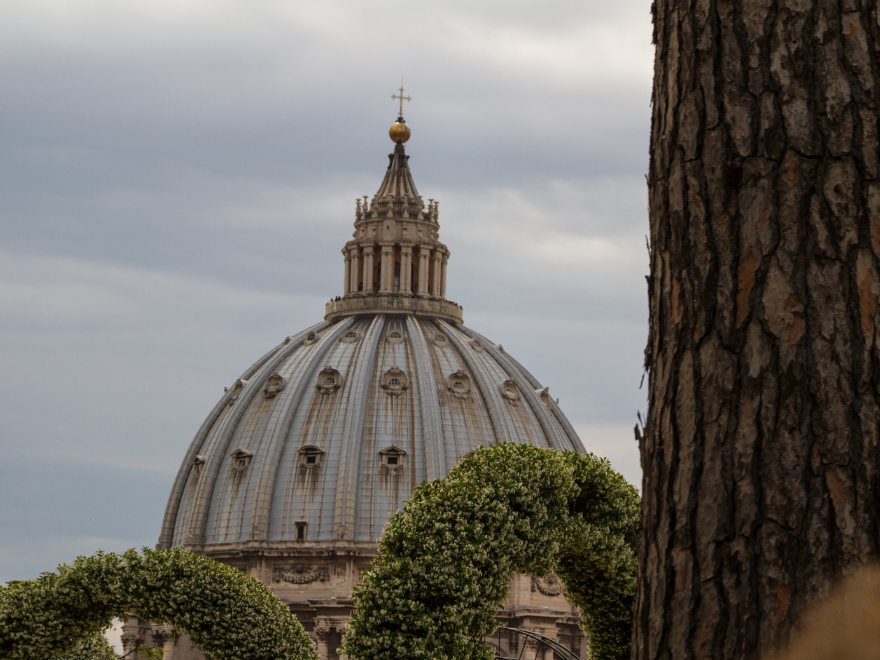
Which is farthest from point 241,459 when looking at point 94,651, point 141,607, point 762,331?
point 762,331

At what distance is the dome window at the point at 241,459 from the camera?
8856cm

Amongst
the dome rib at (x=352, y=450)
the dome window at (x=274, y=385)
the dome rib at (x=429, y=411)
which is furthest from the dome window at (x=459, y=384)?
the dome window at (x=274, y=385)

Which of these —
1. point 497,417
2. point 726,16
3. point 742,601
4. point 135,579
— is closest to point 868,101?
point 726,16

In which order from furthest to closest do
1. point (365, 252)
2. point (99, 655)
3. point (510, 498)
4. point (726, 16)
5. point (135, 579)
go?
point (365, 252)
point (99, 655)
point (135, 579)
point (510, 498)
point (726, 16)

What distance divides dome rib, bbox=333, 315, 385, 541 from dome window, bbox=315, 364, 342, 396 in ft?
3.32

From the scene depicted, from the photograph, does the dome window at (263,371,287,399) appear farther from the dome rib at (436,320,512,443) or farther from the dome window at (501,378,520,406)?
the dome window at (501,378,520,406)

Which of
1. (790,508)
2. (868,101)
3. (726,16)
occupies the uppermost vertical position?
(726,16)

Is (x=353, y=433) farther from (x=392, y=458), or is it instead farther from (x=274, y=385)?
(x=274, y=385)

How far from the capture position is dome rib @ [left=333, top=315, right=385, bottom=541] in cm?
8362

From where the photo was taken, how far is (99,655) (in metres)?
32.3

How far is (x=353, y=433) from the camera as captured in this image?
286 feet

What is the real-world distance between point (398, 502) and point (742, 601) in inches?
3247

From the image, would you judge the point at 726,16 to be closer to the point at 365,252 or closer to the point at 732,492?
the point at 732,492

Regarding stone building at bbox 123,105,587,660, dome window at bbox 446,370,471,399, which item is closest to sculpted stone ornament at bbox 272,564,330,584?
stone building at bbox 123,105,587,660
